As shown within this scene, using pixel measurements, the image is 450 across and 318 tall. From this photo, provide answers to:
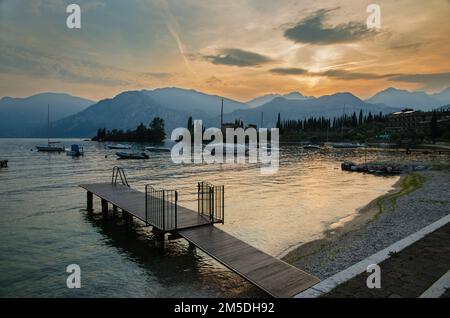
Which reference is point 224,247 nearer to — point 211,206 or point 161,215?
point 211,206

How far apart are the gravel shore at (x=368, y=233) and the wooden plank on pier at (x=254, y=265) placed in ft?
6.50

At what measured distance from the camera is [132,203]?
19.5m

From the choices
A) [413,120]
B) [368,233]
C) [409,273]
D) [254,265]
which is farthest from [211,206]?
[413,120]

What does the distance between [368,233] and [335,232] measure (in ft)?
6.54

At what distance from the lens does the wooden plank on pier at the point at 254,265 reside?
8969mm

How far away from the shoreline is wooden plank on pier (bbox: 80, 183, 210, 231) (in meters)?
4.49

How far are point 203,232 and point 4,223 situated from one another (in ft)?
50.1

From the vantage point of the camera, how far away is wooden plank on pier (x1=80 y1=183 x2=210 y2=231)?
15070 millimetres

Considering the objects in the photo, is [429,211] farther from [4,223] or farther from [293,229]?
[4,223]

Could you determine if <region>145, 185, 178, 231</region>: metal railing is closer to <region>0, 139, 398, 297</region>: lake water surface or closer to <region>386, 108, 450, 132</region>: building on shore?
<region>0, 139, 398, 297</region>: lake water surface

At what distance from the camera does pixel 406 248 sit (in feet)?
35.8

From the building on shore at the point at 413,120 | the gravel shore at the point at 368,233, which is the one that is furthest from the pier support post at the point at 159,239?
the building on shore at the point at 413,120

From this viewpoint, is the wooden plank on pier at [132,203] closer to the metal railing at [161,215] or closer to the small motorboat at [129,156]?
the metal railing at [161,215]
